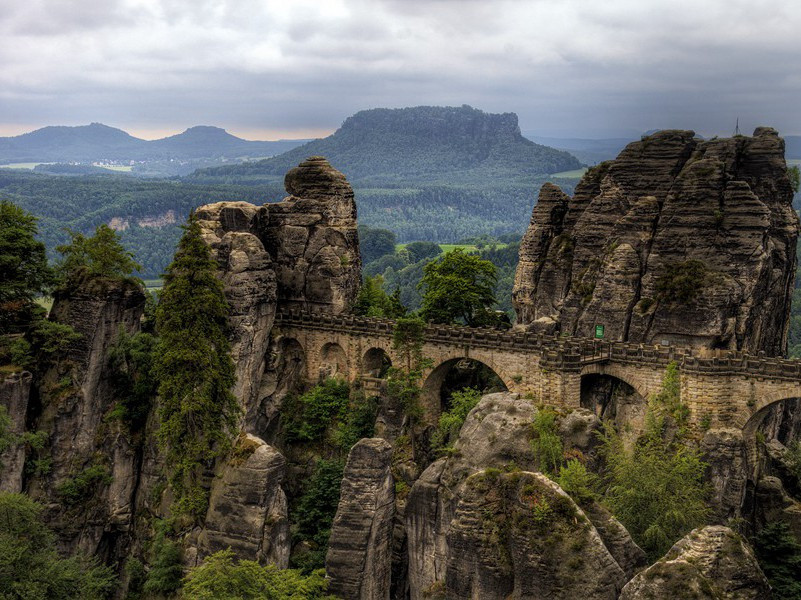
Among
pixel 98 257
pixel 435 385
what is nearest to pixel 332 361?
pixel 435 385

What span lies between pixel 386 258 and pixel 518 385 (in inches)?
5765

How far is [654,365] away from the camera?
50.2 m

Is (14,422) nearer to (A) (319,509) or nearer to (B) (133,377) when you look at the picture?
(B) (133,377)

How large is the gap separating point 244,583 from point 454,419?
688 inches

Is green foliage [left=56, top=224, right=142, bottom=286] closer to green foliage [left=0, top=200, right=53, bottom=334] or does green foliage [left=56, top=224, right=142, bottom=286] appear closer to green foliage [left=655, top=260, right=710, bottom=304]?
green foliage [left=0, top=200, right=53, bottom=334]

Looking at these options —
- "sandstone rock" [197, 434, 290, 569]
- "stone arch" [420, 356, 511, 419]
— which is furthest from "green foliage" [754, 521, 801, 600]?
"sandstone rock" [197, 434, 290, 569]

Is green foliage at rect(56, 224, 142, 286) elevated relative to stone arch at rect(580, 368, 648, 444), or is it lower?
elevated

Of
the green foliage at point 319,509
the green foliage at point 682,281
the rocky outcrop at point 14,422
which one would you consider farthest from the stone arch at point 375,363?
the rocky outcrop at point 14,422

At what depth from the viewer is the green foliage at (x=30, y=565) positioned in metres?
41.4

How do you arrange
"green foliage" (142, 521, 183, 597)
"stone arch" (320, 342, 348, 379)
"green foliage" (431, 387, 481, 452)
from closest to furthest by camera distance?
1. "green foliage" (142, 521, 183, 597)
2. "green foliage" (431, 387, 481, 452)
3. "stone arch" (320, 342, 348, 379)

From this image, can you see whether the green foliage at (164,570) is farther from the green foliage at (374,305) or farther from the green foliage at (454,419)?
the green foliage at (374,305)

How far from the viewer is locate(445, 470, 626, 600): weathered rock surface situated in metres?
27.6

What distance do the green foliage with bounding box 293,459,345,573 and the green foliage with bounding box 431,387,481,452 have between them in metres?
5.95

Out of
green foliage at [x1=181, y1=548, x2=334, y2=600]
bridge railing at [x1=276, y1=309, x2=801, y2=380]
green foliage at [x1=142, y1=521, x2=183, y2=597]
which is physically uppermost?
bridge railing at [x1=276, y1=309, x2=801, y2=380]
